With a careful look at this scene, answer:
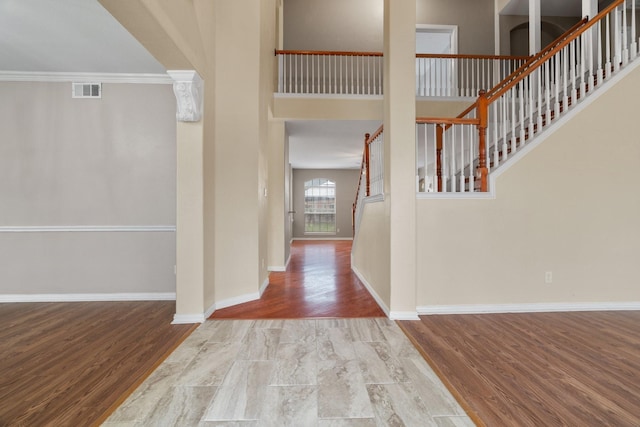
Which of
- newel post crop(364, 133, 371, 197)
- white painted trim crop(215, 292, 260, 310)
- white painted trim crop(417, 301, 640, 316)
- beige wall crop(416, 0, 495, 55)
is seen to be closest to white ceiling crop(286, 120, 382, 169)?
newel post crop(364, 133, 371, 197)

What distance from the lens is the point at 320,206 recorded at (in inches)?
466

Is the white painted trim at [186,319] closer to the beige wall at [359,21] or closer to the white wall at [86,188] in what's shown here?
the white wall at [86,188]

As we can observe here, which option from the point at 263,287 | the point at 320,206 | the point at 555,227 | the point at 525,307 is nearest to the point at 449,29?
the point at 555,227

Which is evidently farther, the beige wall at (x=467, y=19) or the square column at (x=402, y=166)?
the beige wall at (x=467, y=19)

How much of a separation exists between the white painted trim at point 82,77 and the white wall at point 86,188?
0.06 metres

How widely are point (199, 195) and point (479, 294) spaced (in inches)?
121

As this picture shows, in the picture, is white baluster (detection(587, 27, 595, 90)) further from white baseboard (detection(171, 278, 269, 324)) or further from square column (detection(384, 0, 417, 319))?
white baseboard (detection(171, 278, 269, 324))

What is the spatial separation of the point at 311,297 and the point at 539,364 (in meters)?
2.41

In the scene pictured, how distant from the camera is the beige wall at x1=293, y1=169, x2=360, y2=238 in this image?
11.7m

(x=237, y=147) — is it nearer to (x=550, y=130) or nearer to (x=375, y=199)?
(x=375, y=199)

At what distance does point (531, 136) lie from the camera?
3.41 metres

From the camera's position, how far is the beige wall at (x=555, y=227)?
3.31 meters

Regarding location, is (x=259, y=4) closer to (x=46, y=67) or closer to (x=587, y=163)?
(x=46, y=67)

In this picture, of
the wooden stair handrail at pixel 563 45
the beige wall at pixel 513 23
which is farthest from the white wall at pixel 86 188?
the beige wall at pixel 513 23
